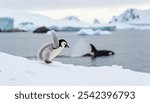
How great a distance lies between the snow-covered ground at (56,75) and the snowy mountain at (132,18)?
166070 mm

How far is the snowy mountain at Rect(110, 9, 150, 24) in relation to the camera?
178750 millimetres

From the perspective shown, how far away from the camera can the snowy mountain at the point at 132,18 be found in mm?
178750

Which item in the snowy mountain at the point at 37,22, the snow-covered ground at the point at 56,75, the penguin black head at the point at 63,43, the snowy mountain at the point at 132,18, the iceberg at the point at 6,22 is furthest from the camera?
the snowy mountain at the point at 132,18

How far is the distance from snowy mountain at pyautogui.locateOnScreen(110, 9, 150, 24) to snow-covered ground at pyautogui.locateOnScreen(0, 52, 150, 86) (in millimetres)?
166070

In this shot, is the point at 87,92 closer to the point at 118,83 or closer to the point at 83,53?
the point at 118,83

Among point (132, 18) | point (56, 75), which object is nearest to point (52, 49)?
point (56, 75)

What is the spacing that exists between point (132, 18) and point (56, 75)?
172961 mm

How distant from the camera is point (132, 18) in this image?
586 feet

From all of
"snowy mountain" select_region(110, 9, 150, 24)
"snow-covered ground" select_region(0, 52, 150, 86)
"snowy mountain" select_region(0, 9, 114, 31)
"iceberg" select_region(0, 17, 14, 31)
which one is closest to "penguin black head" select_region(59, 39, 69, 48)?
"snow-covered ground" select_region(0, 52, 150, 86)

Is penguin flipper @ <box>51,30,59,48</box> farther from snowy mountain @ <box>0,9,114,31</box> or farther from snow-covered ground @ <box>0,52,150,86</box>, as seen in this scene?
snowy mountain @ <box>0,9,114,31</box>

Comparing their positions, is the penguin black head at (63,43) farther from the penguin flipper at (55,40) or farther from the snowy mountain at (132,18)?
the snowy mountain at (132,18)

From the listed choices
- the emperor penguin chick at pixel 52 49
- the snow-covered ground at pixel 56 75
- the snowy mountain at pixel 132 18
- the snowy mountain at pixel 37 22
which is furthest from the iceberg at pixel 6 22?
the snowy mountain at pixel 132 18

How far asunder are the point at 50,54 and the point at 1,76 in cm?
157

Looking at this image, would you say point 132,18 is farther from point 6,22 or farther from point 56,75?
point 56,75
